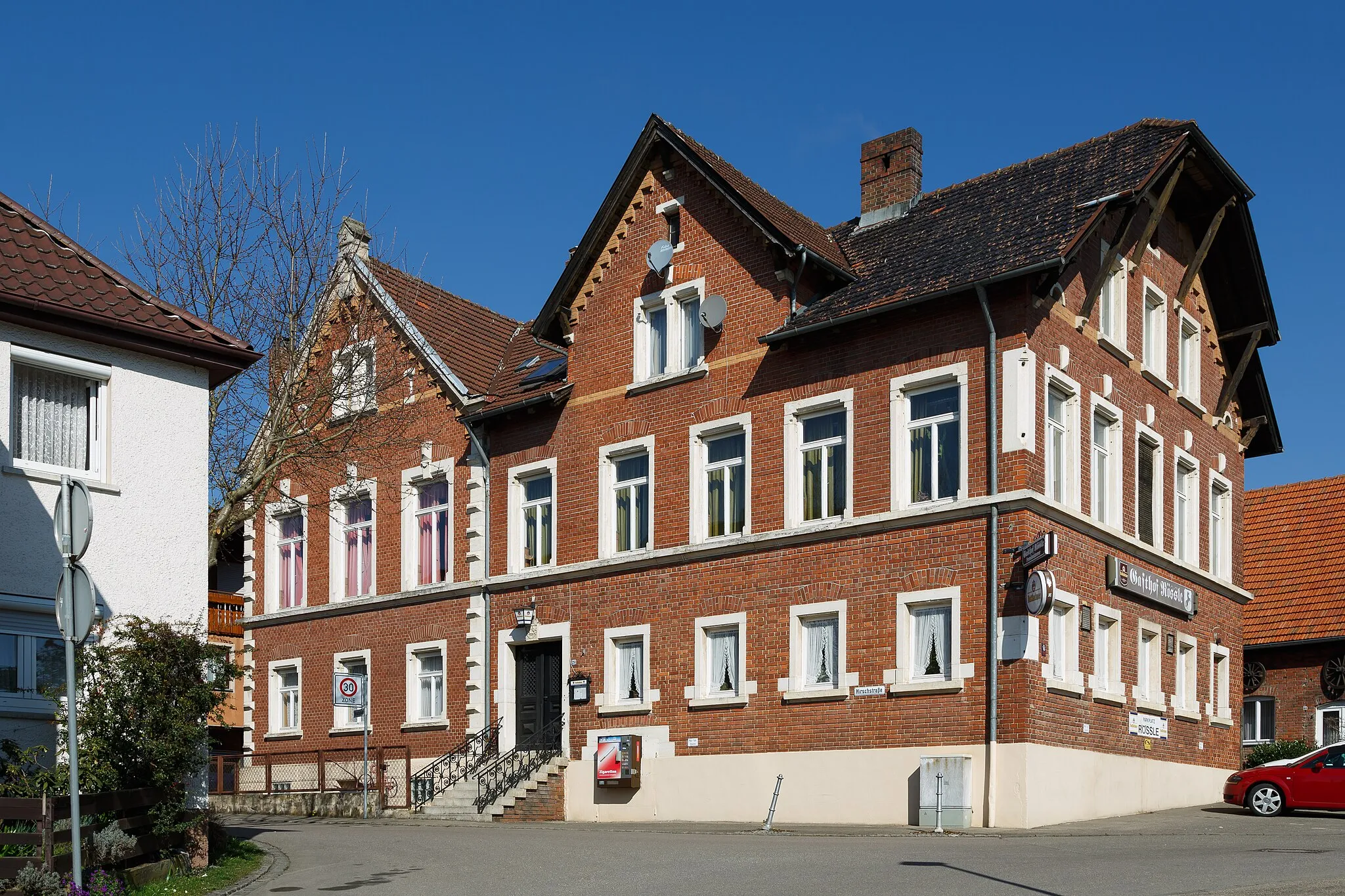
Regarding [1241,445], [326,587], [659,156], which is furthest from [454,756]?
[1241,445]

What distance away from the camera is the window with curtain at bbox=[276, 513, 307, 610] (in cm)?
3681

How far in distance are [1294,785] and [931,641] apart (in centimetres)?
658

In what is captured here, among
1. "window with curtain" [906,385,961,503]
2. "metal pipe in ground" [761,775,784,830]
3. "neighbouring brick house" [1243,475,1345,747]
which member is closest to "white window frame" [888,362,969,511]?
"window with curtain" [906,385,961,503]

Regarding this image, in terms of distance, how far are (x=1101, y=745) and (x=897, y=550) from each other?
4.64 metres

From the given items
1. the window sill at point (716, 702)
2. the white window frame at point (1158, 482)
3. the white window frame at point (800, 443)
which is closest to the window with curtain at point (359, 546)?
the window sill at point (716, 702)

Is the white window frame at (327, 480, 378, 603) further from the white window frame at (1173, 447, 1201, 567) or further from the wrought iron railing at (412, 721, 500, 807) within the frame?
the white window frame at (1173, 447, 1201, 567)

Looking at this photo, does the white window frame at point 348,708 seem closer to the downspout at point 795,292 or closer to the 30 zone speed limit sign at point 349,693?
the 30 zone speed limit sign at point 349,693

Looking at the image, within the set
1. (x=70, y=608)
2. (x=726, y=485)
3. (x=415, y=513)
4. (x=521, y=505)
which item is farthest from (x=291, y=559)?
(x=70, y=608)

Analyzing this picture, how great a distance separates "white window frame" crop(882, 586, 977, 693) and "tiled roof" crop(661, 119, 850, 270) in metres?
6.13

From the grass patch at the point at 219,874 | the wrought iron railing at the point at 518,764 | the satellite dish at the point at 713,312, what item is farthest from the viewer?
the wrought iron railing at the point at 518,764

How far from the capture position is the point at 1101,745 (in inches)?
1033

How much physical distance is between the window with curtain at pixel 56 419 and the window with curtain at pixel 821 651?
1225 cm

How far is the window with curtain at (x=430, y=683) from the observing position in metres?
33.2

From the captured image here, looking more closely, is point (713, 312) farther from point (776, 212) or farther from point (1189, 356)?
point (1189, 356)
